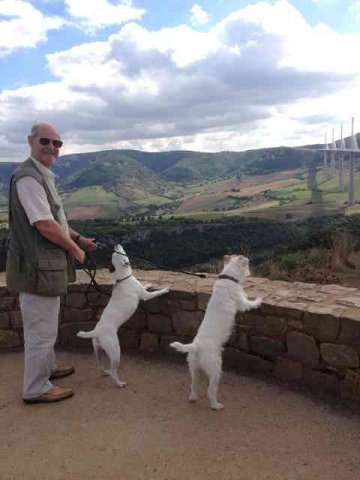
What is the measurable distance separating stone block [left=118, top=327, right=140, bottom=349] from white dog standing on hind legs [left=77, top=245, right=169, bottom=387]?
2.16 ft

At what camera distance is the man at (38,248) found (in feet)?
10.6

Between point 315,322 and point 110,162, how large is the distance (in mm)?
188600

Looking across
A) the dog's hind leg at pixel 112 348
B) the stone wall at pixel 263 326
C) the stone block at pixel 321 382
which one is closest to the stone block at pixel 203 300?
the stone wall at pixel 263 326

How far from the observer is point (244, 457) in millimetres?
2879

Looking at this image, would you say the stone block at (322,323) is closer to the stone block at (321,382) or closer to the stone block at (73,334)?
the stone block at (321,382)

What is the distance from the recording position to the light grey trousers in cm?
343

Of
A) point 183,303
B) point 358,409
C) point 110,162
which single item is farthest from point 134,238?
point 110,162

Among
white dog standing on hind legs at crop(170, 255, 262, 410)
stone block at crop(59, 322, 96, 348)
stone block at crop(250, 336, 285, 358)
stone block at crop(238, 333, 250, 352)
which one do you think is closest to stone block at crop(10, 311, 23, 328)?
stone block at crop(59, 322, 96, 348)

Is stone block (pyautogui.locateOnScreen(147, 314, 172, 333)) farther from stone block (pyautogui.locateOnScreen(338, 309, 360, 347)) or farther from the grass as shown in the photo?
the grass

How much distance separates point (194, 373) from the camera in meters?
3.51

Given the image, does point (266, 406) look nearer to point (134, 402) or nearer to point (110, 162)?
point (134, 402)

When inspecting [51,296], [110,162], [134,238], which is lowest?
[134,238]

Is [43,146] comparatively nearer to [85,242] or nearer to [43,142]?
[43,142]

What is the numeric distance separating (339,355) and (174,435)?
5.03 ft
